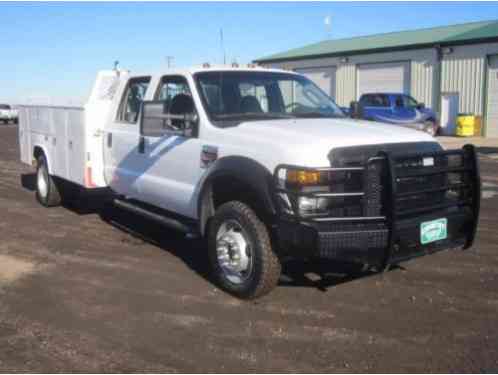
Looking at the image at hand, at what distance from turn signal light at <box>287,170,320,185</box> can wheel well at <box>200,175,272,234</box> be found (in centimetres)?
40

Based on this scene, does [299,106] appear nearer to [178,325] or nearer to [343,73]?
[178,325]

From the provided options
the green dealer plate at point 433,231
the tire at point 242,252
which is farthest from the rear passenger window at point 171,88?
the green dealer plate at point 433,231

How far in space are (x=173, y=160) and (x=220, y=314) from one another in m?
1.80

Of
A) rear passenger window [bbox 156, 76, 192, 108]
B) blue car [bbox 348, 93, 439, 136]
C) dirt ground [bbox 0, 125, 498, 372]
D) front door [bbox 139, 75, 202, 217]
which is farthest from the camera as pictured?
blue car [bbox 348, 93, 439, 136]

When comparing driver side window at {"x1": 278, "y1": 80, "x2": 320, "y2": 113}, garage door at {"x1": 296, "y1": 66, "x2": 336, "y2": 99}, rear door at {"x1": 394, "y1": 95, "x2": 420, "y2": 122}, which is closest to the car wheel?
rear door at {"x1": 394, "y1": 95, "x2": 420, "y2": 122}

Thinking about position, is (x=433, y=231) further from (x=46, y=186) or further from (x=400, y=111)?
(x=400, y=111)

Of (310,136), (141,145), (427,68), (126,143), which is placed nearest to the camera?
(310,136)

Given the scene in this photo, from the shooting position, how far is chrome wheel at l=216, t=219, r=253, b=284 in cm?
511

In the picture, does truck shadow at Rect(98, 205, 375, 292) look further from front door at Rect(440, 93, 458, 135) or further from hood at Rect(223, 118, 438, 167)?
front door at Rect(440, 93, 458, 135)

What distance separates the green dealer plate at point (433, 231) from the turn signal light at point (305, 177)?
95cm

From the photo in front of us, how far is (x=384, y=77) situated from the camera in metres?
31.5

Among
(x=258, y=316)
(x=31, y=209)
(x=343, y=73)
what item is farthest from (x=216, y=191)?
(x=343, y=73)

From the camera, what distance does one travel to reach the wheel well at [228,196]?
4918mm

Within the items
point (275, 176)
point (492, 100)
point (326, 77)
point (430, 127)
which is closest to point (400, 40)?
point (326, 77)
